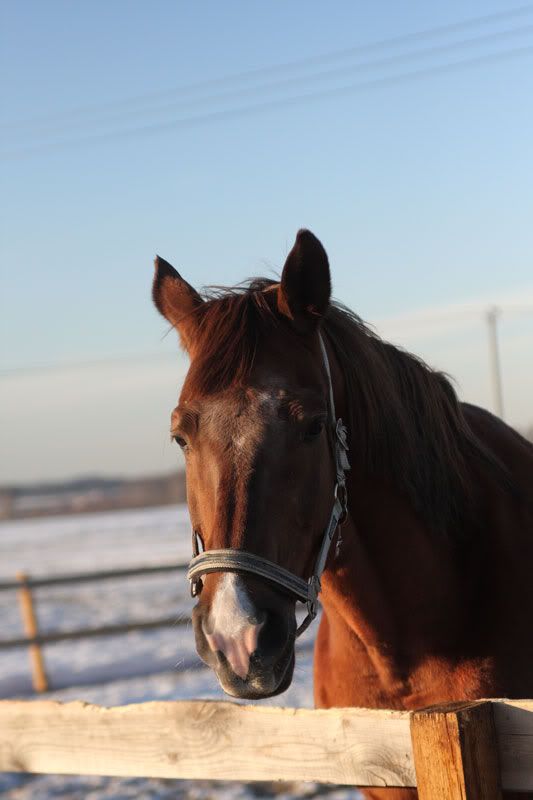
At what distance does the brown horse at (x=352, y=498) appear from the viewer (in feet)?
7.82

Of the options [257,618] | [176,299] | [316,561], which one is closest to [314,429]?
[316,561]

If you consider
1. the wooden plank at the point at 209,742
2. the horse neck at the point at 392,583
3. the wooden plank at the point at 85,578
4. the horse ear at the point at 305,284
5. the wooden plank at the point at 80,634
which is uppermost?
the horse ear at the point at 305,284

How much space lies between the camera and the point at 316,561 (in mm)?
2570

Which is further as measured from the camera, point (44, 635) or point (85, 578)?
point (85, 578)

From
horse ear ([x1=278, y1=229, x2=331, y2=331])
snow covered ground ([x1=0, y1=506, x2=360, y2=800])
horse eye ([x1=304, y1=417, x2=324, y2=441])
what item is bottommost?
snow covered ground ([x1=0, y1=506, x2=360, y2=800])

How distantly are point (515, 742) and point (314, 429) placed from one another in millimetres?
955

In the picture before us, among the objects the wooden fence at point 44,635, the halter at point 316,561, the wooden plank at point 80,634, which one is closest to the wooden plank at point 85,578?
the wooden fence at point 44,635

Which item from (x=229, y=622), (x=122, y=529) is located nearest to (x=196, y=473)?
(x=229, y=622)

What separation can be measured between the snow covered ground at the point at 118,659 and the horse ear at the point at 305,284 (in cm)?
109

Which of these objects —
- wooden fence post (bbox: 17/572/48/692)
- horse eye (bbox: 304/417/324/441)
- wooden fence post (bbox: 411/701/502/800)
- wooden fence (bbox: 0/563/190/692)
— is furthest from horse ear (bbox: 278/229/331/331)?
wooden fence post (bbox: 17/572/48/692)

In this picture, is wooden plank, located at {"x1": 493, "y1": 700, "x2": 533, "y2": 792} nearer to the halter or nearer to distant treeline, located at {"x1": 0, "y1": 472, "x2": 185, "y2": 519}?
the halter

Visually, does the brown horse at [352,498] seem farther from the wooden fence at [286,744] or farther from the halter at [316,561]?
the wooden fence at [286,744]

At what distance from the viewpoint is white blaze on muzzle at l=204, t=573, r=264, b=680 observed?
2.16 m

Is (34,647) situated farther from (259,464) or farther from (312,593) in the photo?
(259,464)
